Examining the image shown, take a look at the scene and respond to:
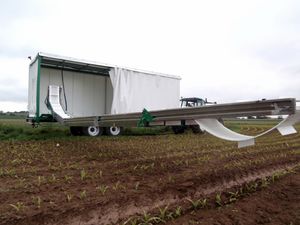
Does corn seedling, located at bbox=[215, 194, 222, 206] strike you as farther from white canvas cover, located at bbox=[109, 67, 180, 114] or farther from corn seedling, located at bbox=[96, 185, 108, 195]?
white canvas cover, located at bbox=[109, 67, 180, 114]

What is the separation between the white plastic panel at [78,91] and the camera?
12.7 m

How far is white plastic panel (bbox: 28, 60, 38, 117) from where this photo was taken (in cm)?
1157

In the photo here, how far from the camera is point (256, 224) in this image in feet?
10.4

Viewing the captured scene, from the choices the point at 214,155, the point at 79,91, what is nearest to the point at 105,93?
the point at 79,91

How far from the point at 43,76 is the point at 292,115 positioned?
11.0 metres

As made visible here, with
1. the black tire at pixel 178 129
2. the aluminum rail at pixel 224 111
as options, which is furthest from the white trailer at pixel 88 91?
the aluminum rail at pixel 224 111

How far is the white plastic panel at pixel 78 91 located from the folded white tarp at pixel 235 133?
908cm

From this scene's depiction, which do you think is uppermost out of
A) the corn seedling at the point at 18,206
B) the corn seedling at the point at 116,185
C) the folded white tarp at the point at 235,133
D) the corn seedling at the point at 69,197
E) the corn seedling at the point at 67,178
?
the folded white tarp at the point at 235,133

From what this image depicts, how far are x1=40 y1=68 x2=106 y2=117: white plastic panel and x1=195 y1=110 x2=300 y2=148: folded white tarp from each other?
29.8 ft

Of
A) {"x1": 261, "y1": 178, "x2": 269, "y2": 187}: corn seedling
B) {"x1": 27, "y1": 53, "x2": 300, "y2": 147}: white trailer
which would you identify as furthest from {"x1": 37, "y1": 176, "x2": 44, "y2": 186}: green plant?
{"x1": 261, "y1": 178, "x2": 269, "y2": 187}: corn seedling

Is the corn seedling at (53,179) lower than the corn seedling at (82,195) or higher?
higher

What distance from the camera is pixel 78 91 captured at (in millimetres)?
13703

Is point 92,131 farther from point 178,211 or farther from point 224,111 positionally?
point 178,211

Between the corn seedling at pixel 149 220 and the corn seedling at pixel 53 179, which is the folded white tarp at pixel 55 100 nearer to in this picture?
→ the corn seedling at pixel 53 179
